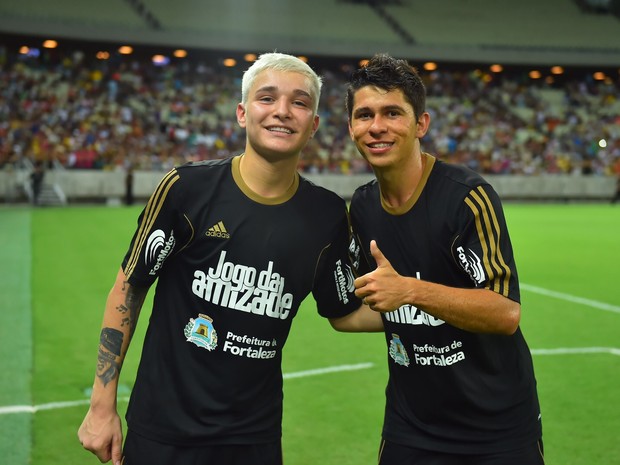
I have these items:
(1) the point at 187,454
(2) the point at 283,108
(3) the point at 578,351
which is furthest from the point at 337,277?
(3) the point at 578,351

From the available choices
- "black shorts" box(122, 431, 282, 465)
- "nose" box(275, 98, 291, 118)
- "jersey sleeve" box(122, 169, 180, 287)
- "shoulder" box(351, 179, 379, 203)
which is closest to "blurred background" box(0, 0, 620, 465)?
"black shorts" box(122, 431, 282, 465)

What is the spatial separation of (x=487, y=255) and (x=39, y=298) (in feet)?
31.8

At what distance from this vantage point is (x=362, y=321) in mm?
3965

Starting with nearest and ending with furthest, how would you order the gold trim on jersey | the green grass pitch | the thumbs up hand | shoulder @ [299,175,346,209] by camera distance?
the thumbs up hand → the gold trim on jersey → shoulder @ [299,175,346,209] → the green grass pitch

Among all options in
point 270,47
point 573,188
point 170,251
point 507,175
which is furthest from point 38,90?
point 170,251

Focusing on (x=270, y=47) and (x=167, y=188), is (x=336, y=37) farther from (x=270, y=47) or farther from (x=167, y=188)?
(x=167, y=188)

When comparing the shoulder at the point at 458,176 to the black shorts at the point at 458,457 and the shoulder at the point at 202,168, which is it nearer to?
the shoulder at the point at 202,168

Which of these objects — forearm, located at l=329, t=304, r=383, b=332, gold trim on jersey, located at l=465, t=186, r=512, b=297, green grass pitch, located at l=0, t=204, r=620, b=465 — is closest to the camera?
gold trim on jersey, located at l=465, t=186, r=512, b=297

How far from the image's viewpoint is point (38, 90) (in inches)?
1437

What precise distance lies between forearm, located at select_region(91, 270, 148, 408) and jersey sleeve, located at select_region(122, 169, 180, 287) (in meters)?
0.07

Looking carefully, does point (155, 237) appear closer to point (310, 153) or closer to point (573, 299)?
point (573, 299)

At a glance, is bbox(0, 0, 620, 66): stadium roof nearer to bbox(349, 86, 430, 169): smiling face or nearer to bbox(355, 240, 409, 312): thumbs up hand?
bbox(349, 86, 430, 169): smiling face

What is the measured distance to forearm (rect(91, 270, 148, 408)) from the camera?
3.38 meters

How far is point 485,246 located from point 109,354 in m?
1.68
